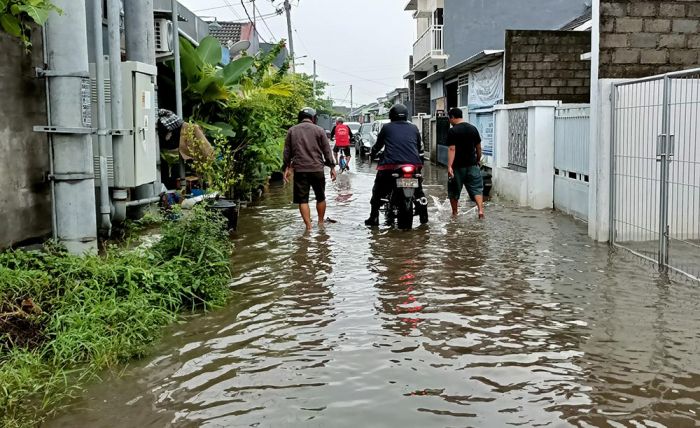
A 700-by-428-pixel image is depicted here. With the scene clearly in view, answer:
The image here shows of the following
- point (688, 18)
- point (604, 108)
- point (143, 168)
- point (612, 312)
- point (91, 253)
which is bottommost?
point (612, 312)

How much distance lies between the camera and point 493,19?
2928cm

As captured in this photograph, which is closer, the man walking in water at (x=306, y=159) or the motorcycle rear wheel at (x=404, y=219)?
the motorcycle rear wheel at (x=404, y=219)

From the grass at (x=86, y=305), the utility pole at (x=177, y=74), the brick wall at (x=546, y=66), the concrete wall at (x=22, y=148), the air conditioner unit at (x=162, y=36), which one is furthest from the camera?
the brick wall at (x=546, y=66)

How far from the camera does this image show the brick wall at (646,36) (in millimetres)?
9305

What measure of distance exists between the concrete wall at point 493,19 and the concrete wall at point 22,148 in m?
23.8

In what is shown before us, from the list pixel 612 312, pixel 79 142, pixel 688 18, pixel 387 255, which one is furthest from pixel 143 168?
pixel 688 18

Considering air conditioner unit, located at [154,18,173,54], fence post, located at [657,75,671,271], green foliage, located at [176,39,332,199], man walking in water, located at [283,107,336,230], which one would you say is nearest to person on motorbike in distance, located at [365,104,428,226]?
man walking in water, located at [283,107,336,230]

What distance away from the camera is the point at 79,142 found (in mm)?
6668

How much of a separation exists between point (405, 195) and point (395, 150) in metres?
0.75

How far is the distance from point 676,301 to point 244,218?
24.6 ft

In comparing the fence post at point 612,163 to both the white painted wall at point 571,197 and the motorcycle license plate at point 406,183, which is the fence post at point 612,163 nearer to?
the white painted wall at point 571,197

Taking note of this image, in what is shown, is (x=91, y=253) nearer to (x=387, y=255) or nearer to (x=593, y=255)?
(x=387, y=255)

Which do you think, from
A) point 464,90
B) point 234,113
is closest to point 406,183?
point 234,113

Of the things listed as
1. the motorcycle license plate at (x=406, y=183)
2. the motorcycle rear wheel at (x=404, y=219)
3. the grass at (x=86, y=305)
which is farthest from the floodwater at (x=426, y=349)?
the motorcycle license plate at (x=406, y=183)
